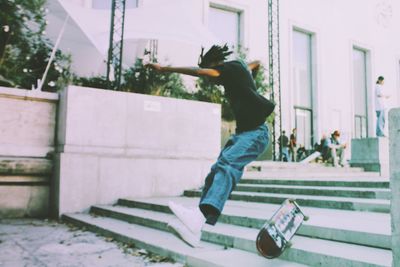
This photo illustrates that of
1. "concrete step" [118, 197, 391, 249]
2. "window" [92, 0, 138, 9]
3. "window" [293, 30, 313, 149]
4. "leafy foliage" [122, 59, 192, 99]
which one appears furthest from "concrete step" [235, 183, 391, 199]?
"window" [293, 30, 313, 149]

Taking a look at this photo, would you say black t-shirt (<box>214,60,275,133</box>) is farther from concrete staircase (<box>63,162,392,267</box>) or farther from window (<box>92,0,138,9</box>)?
window (<box>92,0,138,9</box>)

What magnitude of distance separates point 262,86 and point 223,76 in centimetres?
1498

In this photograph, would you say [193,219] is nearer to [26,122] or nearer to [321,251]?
[321,251]

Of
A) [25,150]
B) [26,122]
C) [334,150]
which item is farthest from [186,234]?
[334,150]

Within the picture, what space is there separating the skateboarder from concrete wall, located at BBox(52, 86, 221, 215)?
3666 mm

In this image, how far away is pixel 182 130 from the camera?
798 cm

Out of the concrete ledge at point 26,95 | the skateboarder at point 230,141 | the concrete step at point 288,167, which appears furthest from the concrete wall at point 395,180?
the concrete step at point 288,167

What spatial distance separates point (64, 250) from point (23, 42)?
939cm

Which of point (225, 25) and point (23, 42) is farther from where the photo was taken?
point (225, 25)

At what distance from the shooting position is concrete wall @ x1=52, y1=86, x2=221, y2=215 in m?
6.74

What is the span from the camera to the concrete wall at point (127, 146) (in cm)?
674

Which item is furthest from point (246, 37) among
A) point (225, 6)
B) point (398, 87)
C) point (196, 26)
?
point (398, 87)

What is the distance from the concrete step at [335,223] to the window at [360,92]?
→ 2154 cm

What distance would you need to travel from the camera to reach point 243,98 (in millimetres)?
3467
